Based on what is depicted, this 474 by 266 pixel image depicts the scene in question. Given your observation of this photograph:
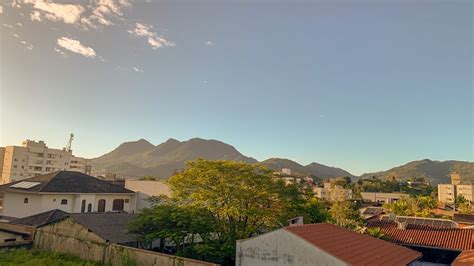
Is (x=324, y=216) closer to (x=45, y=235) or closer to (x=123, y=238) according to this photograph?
(x=123, y=238)

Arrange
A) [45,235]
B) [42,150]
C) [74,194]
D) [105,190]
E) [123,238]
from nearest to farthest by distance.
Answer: [45,235] → [123,238] → [74,194] → [105,190] → [42,150]

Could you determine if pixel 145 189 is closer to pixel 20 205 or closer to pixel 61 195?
pixel 61 195

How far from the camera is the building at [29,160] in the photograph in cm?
10462

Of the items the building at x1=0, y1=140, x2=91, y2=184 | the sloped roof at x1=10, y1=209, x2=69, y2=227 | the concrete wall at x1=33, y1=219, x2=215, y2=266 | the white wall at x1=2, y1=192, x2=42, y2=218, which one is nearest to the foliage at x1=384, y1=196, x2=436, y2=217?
the concrete wall at x1=33, y1=219, x2=215, y2=266

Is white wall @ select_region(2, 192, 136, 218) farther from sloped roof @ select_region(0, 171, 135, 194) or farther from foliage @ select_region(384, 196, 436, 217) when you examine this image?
foliage @ select_region(384, 196, 436, 217)

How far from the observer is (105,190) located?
1687 inches

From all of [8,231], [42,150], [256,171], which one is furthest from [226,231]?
[42,150]

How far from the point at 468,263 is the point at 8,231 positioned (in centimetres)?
2912

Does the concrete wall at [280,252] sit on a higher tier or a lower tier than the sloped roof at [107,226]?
higher

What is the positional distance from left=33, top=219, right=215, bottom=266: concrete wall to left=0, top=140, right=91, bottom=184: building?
300ft

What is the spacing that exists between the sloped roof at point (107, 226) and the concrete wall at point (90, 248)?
497mm

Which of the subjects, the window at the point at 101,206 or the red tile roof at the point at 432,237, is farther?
the window at the point at 101,206

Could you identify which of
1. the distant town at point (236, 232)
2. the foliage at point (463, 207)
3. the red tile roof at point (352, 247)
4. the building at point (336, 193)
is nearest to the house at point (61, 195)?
the distant town at point (236, 232)

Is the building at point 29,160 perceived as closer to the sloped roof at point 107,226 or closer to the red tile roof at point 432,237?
the sloped roof at point 107,226
